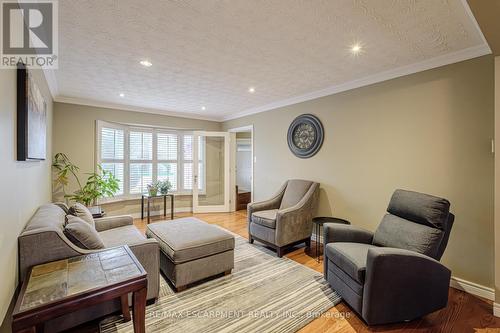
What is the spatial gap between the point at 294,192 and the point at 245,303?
2.05 metres

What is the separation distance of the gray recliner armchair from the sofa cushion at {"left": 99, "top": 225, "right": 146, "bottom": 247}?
1.90 metres

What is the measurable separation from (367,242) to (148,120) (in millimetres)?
A: 4755

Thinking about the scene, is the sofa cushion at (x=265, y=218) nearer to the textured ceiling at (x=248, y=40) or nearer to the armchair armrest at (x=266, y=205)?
the armchair armrest at (x=266, y=205)

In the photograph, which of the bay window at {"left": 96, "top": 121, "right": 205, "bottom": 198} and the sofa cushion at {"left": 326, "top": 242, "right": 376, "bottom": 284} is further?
the bay window at {"left": 96, "top": 121, "right": 205, "bottom": 198}

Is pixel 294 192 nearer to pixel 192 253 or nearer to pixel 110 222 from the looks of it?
pixel 192 253

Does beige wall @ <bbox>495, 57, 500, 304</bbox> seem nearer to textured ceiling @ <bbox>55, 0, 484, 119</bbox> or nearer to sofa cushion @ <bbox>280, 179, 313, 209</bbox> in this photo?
textured ceiling @ <bbox>55, 0, 484, 119</bbox>

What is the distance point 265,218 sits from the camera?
3320mm

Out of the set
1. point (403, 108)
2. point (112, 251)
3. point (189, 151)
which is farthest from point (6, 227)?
point (189, 151)

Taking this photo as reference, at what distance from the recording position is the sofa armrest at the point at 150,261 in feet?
6.68

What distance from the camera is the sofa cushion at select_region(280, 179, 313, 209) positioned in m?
3.70

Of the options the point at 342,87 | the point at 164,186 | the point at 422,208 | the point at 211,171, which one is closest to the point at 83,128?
the point at 164,186

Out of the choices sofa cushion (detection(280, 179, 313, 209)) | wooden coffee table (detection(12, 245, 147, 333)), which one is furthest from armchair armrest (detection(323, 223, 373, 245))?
wooden coffee table (detection(12, 245, 147, 333))

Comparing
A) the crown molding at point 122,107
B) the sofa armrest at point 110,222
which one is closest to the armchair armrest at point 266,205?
the sofa armrest at point 110,222

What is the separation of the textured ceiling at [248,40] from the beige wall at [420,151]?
0.32 meters
